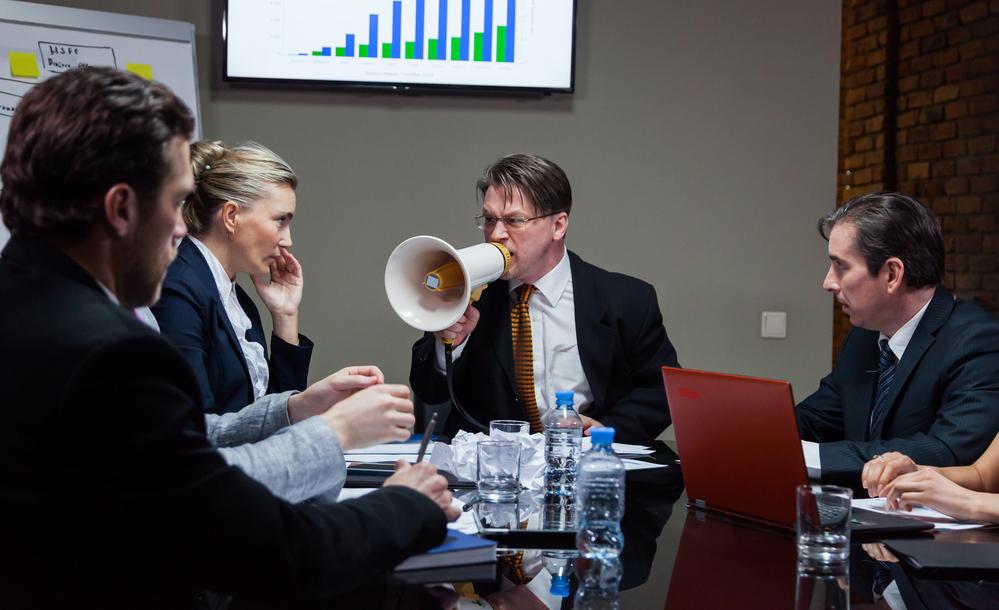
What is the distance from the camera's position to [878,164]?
5590 millimetres

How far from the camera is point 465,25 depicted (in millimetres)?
3336

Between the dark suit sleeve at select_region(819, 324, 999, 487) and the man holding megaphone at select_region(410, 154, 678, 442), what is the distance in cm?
70

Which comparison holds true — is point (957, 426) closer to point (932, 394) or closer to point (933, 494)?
point (932, 394)

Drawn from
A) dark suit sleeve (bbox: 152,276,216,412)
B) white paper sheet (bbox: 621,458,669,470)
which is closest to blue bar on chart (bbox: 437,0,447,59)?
dark suit sleeve (bbox: 152,276,216,412)

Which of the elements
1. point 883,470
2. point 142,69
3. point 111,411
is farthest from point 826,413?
point 142,69

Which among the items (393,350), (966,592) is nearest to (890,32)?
(393,350)

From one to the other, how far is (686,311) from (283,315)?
1.60 meters

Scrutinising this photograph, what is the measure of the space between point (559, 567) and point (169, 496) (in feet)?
1.90

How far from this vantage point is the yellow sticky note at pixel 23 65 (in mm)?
2764

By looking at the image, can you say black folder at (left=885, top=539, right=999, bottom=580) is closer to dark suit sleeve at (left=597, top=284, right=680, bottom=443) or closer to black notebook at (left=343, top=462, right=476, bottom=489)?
black notebook at (left=343, top=462, right=476, bottom=489)

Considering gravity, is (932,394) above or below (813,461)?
above

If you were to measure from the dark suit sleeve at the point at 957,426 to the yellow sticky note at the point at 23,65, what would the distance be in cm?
230

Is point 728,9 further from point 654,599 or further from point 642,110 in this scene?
point 654,599

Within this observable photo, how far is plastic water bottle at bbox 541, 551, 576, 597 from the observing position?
4.08 feet
